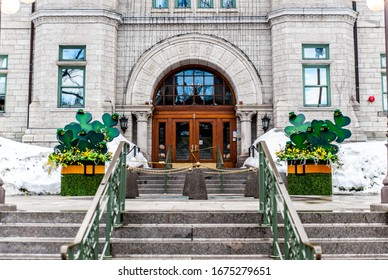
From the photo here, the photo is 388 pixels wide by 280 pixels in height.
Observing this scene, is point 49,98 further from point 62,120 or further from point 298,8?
point 298,8

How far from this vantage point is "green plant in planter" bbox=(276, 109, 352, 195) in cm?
1272

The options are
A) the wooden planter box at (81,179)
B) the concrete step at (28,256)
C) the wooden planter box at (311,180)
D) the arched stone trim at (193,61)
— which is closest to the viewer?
the concrete step at (28,256)

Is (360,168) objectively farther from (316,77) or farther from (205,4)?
(205,4)

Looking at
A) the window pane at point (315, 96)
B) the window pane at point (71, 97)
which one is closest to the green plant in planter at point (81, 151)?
the window pane at point (71, 97)

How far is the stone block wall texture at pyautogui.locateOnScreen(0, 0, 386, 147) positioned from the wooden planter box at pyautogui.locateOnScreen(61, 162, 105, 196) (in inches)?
194

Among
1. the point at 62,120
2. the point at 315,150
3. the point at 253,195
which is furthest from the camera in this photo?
the point at 62,120

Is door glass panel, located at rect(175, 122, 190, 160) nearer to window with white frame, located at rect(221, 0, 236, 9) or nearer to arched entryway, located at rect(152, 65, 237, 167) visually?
arched entryway, located at rect(152, 65, 237, 167)

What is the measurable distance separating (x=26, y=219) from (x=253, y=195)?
627 cm

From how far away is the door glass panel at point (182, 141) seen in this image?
61.3ft

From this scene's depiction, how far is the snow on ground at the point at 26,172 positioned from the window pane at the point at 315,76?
31.4ft

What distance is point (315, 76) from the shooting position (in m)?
17.7

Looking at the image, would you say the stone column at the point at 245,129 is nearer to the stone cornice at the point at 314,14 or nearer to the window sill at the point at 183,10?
the stone cornice at the point at 314,14
